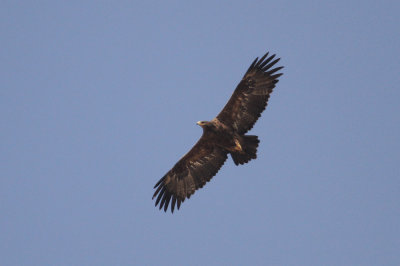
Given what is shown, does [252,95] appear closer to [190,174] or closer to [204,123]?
[204,123]

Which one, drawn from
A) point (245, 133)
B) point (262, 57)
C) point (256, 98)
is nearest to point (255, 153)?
point (245, 133)

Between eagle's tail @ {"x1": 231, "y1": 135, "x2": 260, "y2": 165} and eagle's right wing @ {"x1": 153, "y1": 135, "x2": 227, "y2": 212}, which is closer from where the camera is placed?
eagle's tail @ {"x1": 231, "y1": 135, "x2": 260, "y2": 165}

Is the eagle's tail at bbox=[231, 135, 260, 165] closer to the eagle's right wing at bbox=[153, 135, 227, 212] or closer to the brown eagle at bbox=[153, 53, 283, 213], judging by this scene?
the brown eagle at bbox=[153, 53, 283, 213]

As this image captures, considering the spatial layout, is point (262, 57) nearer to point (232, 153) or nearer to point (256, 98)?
point (256, 98)

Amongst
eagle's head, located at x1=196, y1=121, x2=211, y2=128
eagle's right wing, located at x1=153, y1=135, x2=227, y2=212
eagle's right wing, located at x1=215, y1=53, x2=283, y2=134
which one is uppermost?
eagle's right wing, located at x1=215, y1=53, x2=283, y2=134

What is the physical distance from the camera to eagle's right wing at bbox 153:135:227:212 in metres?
15.9

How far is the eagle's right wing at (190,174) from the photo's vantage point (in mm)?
15930

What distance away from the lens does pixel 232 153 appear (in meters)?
15.2

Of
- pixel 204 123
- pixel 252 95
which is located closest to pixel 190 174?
pixel 204 123

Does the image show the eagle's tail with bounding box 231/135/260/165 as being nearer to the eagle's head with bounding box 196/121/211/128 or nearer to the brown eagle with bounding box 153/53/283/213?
the brown eagle with bounding box 153/53/283/213

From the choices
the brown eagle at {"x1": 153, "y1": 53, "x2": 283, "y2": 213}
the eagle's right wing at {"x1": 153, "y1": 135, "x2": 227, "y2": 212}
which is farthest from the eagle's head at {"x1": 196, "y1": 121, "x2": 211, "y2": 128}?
the eagle's right wing at {"x1": 153, "y1": 135, "x2": 227, "y2": 212}

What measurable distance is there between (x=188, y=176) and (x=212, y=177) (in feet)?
2.63

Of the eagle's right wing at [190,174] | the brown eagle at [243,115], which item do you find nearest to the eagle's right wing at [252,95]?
the brown eagle at [243,115]

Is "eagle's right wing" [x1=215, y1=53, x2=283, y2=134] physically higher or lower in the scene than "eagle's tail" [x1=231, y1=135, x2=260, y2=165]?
higher
